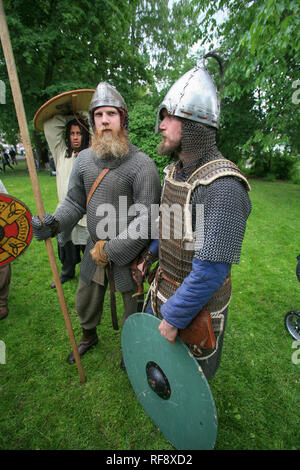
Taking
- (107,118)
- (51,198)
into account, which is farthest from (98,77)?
(107,118)

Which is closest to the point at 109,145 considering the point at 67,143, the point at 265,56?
the point at 67,143

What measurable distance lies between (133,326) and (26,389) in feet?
4.28

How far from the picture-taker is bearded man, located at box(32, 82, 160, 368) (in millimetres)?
1624

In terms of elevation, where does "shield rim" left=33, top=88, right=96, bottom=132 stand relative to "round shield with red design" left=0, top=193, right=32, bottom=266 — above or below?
above

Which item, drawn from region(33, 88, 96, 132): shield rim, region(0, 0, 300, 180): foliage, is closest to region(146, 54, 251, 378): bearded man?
region(33, 88, 96, 132): shield rim

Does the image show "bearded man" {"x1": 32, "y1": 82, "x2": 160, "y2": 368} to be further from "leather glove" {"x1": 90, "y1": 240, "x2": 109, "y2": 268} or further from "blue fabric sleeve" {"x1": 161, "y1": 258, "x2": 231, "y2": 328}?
"blue fabric sleeve" {"x1": 161, "y1": 258, "x2": 231, "y2": 328}

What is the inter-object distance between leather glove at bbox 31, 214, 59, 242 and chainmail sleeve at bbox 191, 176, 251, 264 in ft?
3.55

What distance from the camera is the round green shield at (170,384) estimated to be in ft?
3.80

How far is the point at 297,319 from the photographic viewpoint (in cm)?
271

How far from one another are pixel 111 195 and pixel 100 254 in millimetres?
437

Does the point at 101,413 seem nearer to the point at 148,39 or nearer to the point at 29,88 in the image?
the point at 29,88

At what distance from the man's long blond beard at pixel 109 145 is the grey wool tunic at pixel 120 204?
0.16 feet

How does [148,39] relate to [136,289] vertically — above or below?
above

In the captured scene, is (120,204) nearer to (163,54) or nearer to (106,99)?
(106,99)
